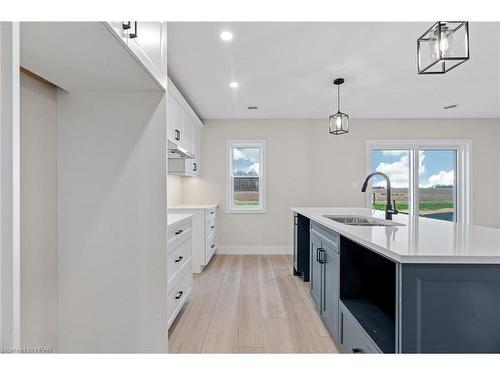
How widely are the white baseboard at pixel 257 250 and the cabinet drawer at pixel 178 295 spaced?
2.25 meters

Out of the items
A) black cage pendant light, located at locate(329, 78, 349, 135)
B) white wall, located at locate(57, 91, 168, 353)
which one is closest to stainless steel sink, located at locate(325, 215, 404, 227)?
black cage pendant light, located at locate(329, 78, 349, 135)

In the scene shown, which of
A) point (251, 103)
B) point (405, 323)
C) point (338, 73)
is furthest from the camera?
point (251, 103)

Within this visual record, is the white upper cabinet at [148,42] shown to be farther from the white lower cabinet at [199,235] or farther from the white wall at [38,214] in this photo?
the white lower cabinet at [199,235]

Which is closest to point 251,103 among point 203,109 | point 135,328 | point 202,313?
point 203,109

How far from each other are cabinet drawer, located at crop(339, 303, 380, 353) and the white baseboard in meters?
3.24

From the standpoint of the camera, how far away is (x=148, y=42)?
1239mm

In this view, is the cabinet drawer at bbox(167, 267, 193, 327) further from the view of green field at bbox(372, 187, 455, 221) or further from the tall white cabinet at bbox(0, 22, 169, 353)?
the view of green field at bbox(372, 187, 455, 221)

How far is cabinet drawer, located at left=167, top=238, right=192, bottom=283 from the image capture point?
210cm

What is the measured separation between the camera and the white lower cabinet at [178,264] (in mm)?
2084

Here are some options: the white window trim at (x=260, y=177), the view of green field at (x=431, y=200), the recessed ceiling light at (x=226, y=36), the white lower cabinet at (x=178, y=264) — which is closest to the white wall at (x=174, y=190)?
the white window trim at (x=260, y=177)
